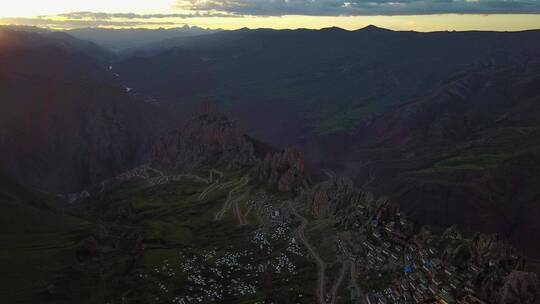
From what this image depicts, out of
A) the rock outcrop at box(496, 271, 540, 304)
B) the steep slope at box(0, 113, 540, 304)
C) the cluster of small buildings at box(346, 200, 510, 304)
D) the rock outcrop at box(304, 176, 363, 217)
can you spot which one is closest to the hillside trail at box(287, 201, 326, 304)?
the steep slope at box(0, 113, 540, 304)

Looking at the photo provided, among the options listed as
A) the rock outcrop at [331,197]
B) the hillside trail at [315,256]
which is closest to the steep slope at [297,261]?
→ the hillside trail at [315,256]

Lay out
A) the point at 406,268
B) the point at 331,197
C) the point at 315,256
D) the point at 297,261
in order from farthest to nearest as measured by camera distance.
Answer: the point at 331,197 → the point at 315,256 → the point at 297,261 → the point at 406,268

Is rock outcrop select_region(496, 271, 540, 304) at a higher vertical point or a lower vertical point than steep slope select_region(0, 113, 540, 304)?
higher

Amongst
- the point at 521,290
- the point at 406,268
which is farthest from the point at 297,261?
the point at 521,290

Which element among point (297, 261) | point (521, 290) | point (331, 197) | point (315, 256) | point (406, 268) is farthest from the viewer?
point (331, 197)

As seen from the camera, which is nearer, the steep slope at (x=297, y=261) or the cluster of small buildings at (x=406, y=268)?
the cluster of small buildings at (x=406, y=268)

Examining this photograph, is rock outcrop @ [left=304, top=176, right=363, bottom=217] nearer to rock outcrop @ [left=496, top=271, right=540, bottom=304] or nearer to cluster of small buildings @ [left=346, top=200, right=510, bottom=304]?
cluster of small buildings @ [left=346, top=200, right=510, bottom=304]

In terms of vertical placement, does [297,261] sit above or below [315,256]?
below

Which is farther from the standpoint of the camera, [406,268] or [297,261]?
[297,261]

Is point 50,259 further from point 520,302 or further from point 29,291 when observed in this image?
point 520,302

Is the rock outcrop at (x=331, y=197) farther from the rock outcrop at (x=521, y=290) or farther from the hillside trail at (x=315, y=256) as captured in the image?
the rock outcrop at (x=521, y=290)

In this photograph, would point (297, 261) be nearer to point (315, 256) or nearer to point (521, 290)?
point (315, 256)

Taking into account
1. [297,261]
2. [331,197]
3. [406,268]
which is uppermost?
[406,268]
